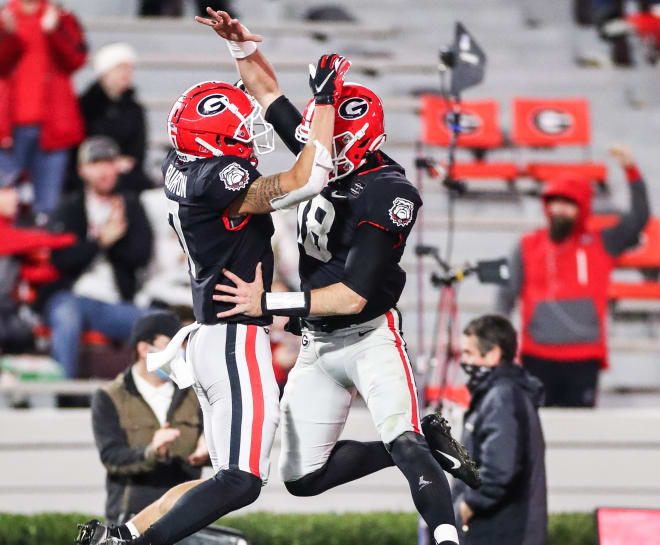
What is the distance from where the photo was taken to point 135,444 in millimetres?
5727

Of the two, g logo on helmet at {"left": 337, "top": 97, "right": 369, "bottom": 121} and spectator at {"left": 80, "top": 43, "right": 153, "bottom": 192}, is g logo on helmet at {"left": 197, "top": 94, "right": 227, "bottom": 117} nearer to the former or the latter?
g logo on helmet at {"left": 337, "top": 97, "right": 369, "bottom": 121}

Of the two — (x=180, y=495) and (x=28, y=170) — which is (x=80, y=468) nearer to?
(x=28, y=170)

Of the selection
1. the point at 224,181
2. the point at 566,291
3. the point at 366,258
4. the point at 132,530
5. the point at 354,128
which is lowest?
the point at 566,291

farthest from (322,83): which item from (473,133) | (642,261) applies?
(473,133)

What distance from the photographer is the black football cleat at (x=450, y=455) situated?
15.6 feet

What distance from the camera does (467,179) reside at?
10234 mm

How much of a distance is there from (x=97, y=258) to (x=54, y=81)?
1585 millimetres

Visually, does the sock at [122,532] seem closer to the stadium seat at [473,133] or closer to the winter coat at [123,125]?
the winter coat at [123,125]

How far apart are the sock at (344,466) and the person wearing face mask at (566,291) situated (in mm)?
2865

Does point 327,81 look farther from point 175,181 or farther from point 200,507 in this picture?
point 200,507

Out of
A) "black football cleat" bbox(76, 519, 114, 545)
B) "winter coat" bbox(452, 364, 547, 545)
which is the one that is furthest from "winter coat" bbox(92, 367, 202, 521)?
"winter coat" bbox(452, 364, 547, 545)

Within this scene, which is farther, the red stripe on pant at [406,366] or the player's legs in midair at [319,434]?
the player's legs in midair at [319,434]

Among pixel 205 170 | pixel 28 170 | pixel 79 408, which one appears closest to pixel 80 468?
pixel 79 408

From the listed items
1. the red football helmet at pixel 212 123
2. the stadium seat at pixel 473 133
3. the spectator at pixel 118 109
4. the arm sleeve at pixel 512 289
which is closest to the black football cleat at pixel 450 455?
the red football helmet at pixel 212 123
